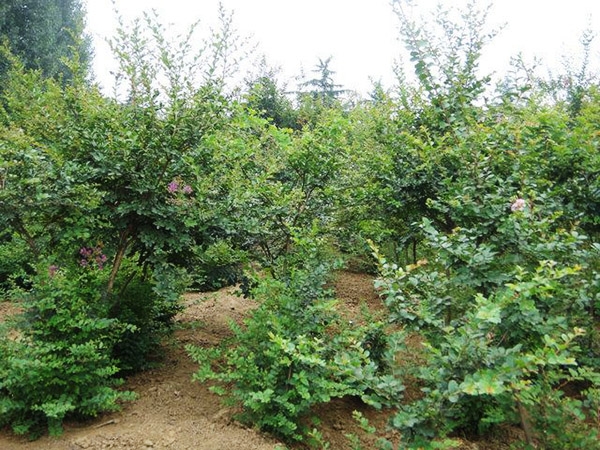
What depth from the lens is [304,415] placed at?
121 inches

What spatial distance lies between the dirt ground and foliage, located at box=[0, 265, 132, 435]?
11 cm

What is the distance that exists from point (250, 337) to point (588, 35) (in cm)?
812

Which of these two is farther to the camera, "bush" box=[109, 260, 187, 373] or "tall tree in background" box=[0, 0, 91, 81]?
"tall tree in background" box=[0, 0, 91, 81]

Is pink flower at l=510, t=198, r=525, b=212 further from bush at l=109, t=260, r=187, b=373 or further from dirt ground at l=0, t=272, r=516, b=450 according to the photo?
bush at l=109, t=260, r=187, b=373

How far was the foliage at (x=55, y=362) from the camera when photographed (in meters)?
2.69

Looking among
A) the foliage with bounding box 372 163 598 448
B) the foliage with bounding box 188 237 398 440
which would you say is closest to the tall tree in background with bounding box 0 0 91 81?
the foliage with bounding box 188 237 398 440

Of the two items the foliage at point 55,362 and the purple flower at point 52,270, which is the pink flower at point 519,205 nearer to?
the foliage at point 55,362

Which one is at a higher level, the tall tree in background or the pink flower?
the tall tree in background

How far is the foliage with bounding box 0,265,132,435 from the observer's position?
2.69 metres

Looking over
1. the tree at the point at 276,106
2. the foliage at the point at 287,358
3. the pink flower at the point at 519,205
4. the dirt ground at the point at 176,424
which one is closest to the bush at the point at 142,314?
the dirt ground at the point at 176,424

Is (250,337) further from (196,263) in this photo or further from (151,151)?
(151,151)

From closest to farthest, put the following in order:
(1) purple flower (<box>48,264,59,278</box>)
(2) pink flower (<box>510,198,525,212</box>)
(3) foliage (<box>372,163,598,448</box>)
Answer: (3) foliage (<box>372,163,598,448</box>) < (2) pink flower (<box>510,198,525,212</box>) < (1) purple flower (<box>48,264,59,278</box>)

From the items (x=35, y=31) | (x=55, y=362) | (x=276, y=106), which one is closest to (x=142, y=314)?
(x=55, y=362)

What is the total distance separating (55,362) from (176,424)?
773 millimetres
